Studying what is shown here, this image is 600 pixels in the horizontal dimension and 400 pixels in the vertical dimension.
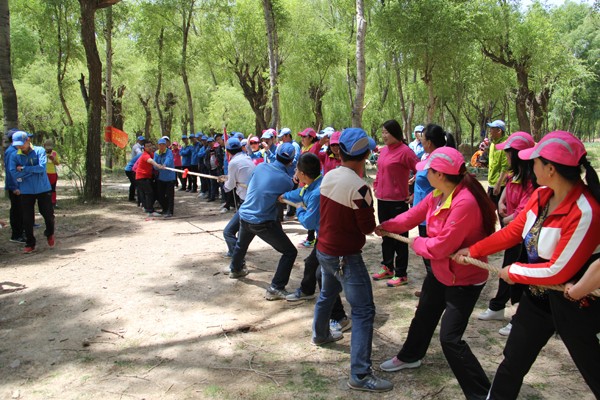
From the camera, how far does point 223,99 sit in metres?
34.1

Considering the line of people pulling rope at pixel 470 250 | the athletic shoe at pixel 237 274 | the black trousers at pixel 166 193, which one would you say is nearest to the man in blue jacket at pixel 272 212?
the line of people pulling rope at pixel 470 250

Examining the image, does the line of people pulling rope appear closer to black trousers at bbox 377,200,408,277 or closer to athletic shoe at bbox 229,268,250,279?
black trousers at bbox 377,200,408,277

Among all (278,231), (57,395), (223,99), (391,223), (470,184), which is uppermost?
(223,99)

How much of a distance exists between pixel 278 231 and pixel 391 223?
2.00 meters

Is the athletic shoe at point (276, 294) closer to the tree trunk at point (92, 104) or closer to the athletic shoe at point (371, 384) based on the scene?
the athletic shoe at point (371, 384)

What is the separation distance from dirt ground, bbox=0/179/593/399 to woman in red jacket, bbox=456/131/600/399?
1.02 meters

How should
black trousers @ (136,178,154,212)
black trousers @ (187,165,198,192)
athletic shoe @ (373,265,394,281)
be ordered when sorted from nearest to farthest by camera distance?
athletic shoe @ (373,265,394,281)
black trousers @ (136,178,154,212)
black trousers @ (187,165,198,192)

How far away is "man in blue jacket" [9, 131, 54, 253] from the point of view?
746 centimetres

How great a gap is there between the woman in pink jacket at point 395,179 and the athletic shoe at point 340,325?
1354 millimetres

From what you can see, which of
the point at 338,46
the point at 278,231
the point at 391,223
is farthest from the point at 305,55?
the point at 391,223

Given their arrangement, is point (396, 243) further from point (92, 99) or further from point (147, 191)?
point (92, 99)

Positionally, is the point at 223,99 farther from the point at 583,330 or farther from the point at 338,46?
the point at 583,330

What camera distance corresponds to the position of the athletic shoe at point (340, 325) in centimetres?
452

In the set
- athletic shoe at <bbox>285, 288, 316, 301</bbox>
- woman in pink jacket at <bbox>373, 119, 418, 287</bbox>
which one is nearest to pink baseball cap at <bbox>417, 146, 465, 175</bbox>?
woman in pink jacket at <bbox>373, 119, 418, 287</bbox>
